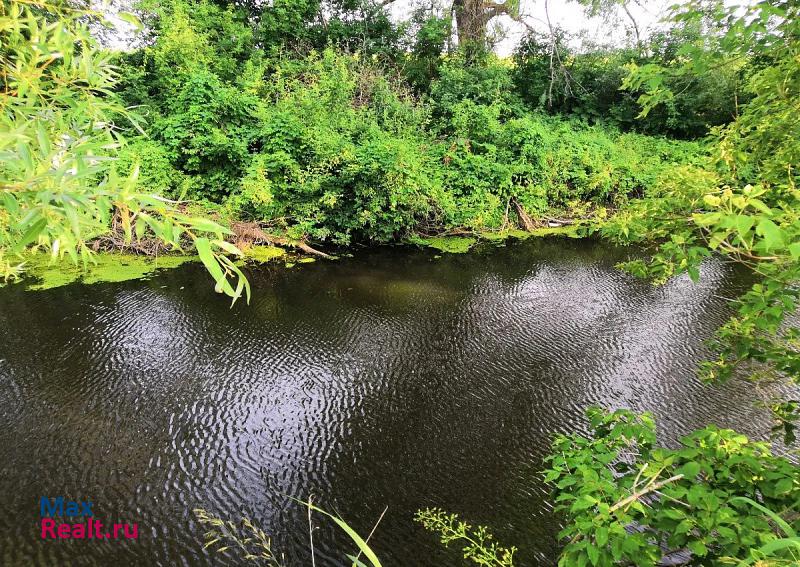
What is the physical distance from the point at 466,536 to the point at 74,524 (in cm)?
284

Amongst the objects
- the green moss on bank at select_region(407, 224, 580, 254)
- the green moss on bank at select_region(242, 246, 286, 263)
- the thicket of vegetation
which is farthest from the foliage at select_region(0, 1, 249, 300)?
the green moss on bank at select_region(407, 224, 580, 254)

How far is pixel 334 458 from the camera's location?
3824mm

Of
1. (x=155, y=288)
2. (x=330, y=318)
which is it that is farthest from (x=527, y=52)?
(x=155, y=288)

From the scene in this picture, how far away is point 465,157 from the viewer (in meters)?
Answer: 9.95

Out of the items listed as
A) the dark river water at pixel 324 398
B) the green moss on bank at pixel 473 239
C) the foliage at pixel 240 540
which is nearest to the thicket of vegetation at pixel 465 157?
the green moss on bank at pixel 473 239

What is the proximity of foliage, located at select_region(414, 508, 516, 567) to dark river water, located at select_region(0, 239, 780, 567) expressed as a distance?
0.27 feet

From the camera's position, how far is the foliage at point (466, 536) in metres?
2.98

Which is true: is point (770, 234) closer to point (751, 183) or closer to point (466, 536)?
point (751, 183)

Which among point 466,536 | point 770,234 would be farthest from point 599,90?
point 770,234

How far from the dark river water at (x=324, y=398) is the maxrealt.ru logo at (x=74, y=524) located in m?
0.06

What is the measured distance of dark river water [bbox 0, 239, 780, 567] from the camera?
327cm

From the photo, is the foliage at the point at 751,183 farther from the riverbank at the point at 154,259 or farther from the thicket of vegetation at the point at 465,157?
the riverbank at the point at 154,259

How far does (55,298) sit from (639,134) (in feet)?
50.7

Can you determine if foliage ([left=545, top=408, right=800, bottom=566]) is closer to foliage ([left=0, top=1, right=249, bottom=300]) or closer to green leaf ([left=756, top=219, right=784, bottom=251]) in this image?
green leaf ([left=756, top=219, right=784, bottom=251])
